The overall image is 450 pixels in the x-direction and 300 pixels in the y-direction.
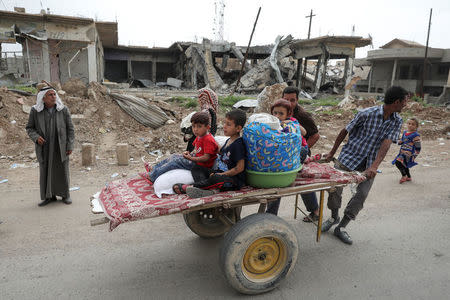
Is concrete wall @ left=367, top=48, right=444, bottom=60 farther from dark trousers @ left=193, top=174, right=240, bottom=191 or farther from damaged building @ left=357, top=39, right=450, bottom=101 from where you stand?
dark trousers @ left=193, top=174, right=240, bottom=191

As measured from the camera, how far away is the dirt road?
8.54 ft

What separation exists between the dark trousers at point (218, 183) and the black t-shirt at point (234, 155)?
0.07 meters

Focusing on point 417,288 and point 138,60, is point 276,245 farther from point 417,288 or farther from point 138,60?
point 138,60

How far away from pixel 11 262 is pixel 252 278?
2.38 metres

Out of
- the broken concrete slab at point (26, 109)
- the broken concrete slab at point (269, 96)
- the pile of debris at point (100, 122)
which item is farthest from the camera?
the broken concrete slab at point (269, 96)

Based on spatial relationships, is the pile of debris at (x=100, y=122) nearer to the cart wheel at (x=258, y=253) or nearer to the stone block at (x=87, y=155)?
the stone block at (x=87, y=155)

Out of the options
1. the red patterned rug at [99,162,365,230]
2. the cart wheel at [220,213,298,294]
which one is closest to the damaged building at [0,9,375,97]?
the red patterned rug at [99,162,365,230]

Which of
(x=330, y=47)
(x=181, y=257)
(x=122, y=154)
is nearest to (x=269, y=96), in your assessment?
(x=122, y=154)

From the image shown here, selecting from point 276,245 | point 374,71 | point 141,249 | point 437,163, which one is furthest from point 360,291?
point 374,71

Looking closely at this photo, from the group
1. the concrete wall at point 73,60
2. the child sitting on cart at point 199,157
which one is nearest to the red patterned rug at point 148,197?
the child sitting on cart at point 199,157

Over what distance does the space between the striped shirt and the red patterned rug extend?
21.8 inches

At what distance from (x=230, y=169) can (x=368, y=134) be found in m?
1.83

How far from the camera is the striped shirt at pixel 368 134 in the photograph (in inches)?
128

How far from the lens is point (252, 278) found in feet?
8.32
